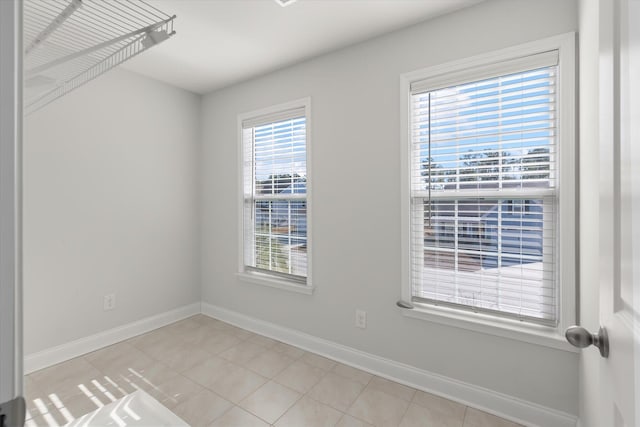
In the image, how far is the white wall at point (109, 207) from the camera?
7.82 ft

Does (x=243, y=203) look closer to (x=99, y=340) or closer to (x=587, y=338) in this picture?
(x=99, y=340)

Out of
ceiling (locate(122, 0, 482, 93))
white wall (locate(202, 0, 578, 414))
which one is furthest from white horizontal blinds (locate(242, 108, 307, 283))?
ceiling (locate(122, 0, 482, 93))

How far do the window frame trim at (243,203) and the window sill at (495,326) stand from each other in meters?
0.93

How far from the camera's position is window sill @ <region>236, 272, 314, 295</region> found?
8.70 feet

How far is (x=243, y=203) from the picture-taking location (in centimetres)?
317

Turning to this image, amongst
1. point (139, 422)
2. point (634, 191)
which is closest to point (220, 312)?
point (139, 422)

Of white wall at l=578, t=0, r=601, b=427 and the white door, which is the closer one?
the white door

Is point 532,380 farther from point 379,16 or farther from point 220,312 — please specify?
point 220,312

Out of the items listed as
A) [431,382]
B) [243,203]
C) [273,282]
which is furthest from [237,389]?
[243,203]

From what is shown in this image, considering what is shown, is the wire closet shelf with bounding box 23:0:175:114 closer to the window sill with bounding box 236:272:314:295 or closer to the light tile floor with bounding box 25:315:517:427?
the light tile floor with bounding box 25:315:517:427

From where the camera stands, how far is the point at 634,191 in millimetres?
517

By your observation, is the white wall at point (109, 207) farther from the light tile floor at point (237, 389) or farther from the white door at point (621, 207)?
the white door at point (621, 207)

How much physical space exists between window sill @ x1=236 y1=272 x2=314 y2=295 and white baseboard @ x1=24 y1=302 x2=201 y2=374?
33.0 inches
